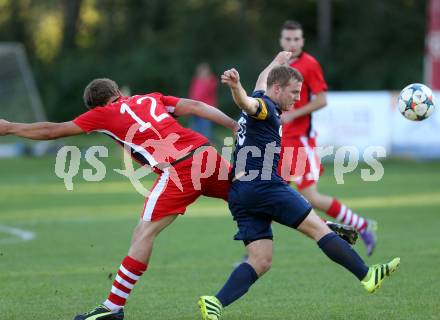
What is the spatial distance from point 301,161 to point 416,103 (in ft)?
5.59

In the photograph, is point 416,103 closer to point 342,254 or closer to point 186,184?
point 342,254

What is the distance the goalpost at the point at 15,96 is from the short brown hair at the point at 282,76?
730 inches

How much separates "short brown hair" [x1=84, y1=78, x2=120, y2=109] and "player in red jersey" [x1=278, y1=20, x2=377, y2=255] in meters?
2.79

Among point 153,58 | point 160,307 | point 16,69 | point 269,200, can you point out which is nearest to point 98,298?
point 160,307

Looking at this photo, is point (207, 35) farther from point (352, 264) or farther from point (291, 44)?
point (352, 264)

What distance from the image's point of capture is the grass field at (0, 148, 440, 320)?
698 centimetres

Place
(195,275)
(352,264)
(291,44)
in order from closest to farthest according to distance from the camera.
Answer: (352,264), (195,275), (291,44)

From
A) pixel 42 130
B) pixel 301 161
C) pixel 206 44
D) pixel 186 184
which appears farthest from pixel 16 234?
pixel 206 44

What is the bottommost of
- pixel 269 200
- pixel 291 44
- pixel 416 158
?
pixel 416 158

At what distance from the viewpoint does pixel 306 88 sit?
945cm

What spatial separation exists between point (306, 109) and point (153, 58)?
27210 millimetres

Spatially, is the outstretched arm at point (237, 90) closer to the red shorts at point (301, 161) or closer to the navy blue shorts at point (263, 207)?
the navy blue shorts at point (263, 207)

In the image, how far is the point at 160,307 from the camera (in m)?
7.05

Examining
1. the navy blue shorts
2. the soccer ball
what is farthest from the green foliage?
the navy blue shorts
